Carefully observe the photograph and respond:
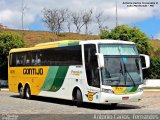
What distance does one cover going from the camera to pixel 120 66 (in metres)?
21.2

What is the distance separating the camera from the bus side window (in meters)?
21.2

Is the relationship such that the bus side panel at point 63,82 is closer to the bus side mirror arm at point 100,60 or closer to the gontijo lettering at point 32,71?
the gontijo lettering at point 32,71

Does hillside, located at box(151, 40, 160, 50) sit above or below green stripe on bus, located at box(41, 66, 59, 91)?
above

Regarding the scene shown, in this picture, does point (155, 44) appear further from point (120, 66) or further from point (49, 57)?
point (120, 66)

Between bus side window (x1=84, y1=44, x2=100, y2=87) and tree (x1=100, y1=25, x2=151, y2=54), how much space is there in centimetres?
Result: 2847

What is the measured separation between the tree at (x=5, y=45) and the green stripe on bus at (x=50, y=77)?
21871mm

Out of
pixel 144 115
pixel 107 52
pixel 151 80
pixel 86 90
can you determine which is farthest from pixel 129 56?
pixel 151 80

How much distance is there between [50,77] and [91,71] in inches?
190

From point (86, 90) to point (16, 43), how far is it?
28018 millimetres

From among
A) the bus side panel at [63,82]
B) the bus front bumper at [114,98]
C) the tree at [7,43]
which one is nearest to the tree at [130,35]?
the tree at [7,43]

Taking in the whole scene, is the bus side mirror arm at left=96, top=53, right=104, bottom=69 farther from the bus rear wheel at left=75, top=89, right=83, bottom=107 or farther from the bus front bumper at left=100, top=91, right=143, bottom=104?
the bus rear wheel at left=75, top=89, right=83, bottom=107

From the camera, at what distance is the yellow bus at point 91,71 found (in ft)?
68.1

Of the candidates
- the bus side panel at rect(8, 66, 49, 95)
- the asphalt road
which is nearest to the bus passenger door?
the asphalt road

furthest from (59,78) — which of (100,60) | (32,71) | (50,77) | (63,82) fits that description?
(100,60)
